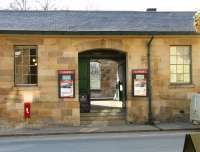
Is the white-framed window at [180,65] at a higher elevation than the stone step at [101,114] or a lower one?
higher

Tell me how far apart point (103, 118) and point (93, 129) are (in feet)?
6.88

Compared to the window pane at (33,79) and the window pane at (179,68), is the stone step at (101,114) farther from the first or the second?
the window pane at (179,68)

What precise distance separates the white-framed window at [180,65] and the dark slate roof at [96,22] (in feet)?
3.25

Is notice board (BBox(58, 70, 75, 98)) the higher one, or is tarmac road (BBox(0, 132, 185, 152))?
notice board (BBox(58, 70, 75, 98))

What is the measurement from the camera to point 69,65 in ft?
75.5

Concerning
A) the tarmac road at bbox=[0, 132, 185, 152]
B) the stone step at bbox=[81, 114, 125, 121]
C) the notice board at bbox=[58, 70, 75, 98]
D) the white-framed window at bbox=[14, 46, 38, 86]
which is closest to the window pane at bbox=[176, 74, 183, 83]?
the stone step at bbox=[81, 114, 125, 121]

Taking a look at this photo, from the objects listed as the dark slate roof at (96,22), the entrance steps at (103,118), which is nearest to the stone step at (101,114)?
the entrance steps at (103,118)

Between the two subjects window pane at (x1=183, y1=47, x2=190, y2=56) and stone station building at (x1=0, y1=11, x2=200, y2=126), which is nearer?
stone station building at (x1=0, y1=11, x2=200, y2=126)

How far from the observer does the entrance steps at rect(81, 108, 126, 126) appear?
76.1ft

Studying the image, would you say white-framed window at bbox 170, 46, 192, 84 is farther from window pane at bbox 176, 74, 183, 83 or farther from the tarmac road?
the tarmac road

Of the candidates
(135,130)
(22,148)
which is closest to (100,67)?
(135,130)

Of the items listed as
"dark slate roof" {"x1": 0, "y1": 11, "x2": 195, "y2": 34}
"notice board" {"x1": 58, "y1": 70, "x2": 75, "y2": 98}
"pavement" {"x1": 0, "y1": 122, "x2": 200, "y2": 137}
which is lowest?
"pavement" {"x1": 0, "y1": 122, "x2": 200, "y2": 137}

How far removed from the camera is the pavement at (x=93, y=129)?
2056cm

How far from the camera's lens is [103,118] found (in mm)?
23453
